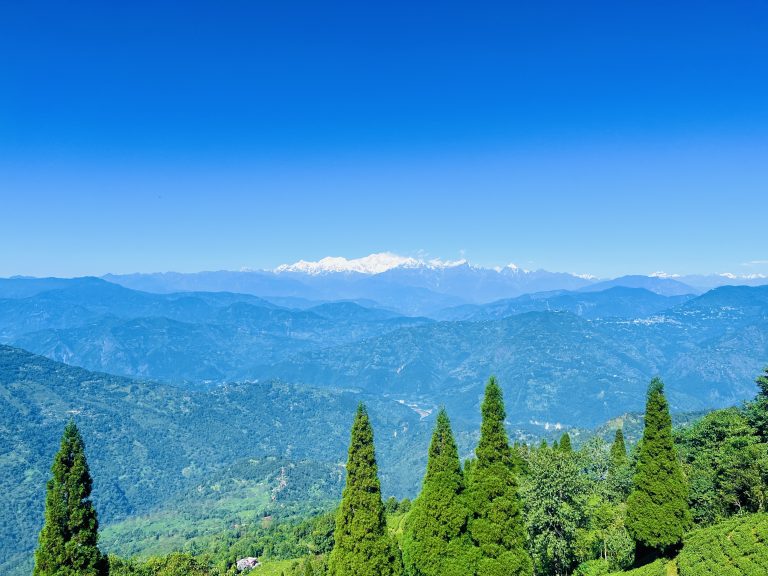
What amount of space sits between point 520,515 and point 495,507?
72.4 inches

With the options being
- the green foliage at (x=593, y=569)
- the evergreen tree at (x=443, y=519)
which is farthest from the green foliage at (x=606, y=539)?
the evergreen tree at (x=443, y=519)

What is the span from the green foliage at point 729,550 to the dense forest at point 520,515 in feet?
0.34

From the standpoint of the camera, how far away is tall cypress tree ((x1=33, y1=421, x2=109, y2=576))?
74.9 feet

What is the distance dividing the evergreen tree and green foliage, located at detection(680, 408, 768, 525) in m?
24.4

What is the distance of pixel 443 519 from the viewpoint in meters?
30.8

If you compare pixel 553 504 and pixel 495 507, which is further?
pixel 553 504

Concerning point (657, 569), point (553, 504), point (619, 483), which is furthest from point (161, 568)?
point (619, 483)

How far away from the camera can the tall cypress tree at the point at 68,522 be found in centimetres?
2283

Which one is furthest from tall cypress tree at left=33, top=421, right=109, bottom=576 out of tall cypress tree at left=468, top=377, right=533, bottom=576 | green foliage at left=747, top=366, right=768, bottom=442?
green foliage at left=747, top=366, right=768, bottom=442

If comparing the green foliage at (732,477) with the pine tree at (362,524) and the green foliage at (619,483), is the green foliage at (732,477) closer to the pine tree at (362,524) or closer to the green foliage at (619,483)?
the green foliage at (619,483)

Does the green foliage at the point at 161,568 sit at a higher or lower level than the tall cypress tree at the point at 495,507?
lower

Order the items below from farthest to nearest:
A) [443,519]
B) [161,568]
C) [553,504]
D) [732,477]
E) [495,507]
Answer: [161,568] < [732,477] < [553,504] < [443,519] < [495,507]

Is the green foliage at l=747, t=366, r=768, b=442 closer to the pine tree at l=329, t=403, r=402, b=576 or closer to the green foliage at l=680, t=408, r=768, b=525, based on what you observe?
the green foliage at l=680, t=408, r=768, b=525

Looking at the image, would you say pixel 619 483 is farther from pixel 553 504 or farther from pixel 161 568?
pixel 161 568
